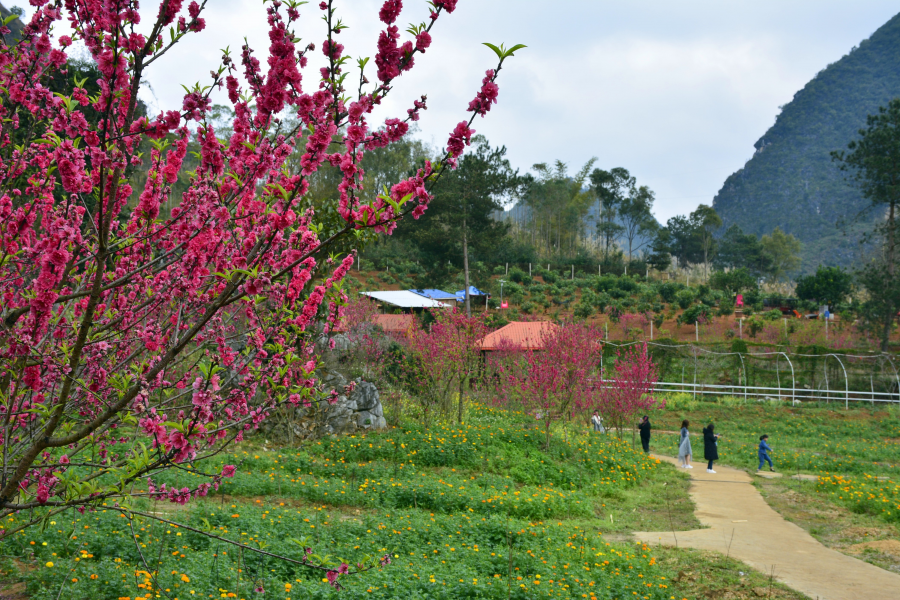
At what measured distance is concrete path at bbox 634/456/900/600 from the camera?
5359 millimetres

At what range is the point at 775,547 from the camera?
22.3 ft

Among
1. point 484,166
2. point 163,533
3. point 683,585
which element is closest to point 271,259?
point 163,533

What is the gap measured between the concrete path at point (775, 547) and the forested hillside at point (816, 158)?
9110cm

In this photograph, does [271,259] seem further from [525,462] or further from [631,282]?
[631,282]

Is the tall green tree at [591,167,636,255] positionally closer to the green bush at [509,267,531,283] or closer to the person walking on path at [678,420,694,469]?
the green bush at [509,267,531,283]

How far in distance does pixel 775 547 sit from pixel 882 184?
27.7 meters

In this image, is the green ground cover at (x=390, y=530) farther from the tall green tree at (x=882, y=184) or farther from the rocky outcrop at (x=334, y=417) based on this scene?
the tall green tree at (x=882, y=184)

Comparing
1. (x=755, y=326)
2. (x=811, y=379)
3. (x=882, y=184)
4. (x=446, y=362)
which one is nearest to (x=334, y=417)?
(x=446, y=362)

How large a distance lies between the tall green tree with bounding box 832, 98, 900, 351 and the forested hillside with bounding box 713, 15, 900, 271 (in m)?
67.1

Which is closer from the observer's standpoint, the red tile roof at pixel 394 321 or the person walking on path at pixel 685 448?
the person walking on path at pixel 685 448

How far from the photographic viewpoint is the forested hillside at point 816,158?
3664 inches

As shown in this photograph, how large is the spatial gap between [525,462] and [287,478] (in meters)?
4.06

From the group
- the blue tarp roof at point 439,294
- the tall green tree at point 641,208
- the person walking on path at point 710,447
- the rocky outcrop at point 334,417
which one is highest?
the tall green tree at point 641,208

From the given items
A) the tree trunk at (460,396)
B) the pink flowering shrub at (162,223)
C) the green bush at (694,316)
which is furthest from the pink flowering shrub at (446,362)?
the green bush at (694,316)
